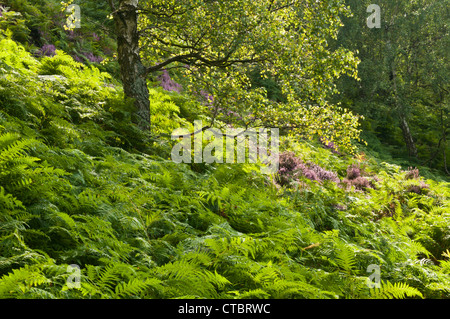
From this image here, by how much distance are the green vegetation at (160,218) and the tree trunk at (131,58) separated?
1.22 ft

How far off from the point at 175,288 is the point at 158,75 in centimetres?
1109

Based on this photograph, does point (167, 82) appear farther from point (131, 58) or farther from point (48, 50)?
point (131, 58)

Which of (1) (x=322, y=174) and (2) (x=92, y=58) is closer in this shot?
(1) (x=322, y=174)

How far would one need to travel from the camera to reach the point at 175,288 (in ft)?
9.47

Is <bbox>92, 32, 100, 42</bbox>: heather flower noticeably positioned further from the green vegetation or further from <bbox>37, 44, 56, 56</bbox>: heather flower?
the green vegetation

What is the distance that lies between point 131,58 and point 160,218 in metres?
4.15

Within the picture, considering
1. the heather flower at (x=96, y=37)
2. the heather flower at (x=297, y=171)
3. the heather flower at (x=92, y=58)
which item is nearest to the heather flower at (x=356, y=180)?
the heather flower at (x=297, y=171)

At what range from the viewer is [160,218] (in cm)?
395

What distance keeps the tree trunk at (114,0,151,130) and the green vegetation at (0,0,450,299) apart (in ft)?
1.22

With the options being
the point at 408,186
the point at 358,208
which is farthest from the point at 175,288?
the point at 408,186

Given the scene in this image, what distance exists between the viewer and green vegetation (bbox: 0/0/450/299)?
9.56 ft

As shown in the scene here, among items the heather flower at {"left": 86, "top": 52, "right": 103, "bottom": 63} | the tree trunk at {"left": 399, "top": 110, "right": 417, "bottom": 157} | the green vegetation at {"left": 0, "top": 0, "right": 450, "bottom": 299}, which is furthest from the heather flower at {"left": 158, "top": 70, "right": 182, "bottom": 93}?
the tree trunk at {"left": 399, "top": 110, "right": 417, "bottom": 157}

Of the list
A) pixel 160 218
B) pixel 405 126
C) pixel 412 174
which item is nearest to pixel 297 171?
pixel 412 174
